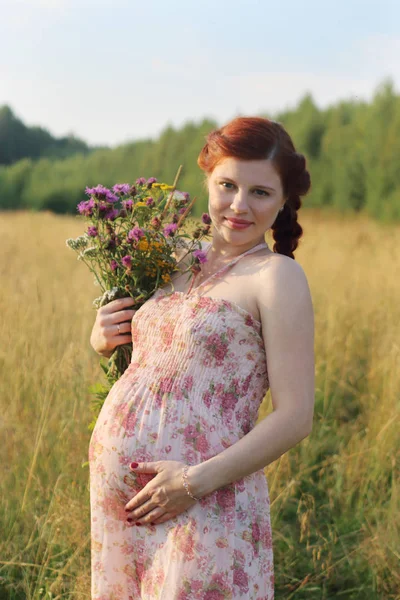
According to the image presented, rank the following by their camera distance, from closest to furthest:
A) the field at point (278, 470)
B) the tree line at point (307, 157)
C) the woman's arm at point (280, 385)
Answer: the woman's arm at point (280, 385)
the field at point (278, 470)
the tree line at point (307, 157)

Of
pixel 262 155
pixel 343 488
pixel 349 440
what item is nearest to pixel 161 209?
pixel 262 155

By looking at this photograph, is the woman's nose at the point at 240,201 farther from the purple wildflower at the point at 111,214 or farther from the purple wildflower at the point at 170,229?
the purple wildflower at the point at 111,214

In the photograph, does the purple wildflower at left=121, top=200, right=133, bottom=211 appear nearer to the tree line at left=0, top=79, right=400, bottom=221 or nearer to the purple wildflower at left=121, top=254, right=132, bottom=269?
the purple wildflower at left=121, top=254, right=132, bottom=269

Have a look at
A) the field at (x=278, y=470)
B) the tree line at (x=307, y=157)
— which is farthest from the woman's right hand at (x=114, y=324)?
the tree line at (x=307, y=157)

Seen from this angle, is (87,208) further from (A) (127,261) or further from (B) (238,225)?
(B) (238,225)

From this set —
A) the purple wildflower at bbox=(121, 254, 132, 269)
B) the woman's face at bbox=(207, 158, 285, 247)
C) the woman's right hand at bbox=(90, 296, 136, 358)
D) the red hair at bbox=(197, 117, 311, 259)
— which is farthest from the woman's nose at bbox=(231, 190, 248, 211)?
the woman's right hand at bbox=(90, 296, 136, 358)

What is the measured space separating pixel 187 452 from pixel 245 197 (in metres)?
0.73

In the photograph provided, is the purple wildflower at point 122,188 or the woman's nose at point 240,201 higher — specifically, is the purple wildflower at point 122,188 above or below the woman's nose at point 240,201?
above

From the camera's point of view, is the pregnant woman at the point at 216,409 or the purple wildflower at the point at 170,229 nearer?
the pregnant woman at the point at 216,409

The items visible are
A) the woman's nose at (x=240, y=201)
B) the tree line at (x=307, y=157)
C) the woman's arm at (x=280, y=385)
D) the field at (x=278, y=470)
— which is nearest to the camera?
the woman's arm at (x=280, y=385)

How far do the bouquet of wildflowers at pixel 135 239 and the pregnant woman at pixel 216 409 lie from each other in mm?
88

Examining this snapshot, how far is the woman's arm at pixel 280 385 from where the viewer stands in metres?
1.71

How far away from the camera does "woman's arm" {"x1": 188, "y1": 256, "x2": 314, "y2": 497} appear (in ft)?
5.59

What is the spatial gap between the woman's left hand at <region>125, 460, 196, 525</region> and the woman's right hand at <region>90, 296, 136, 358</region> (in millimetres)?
452
